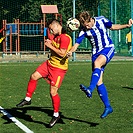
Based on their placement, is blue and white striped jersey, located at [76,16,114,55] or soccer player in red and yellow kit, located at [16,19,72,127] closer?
soccer player in red and yellow kit, located at [16,19,72,127]

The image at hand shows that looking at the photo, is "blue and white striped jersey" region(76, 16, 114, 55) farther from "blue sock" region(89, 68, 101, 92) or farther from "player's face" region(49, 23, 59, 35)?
"blue sock" region(89, 68, 101, 92)

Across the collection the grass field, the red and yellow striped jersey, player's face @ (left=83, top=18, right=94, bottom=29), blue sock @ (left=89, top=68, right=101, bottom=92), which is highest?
player's face @ (left=83, top=18, right=94, bottom=29)

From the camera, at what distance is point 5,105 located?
1264 centimetres

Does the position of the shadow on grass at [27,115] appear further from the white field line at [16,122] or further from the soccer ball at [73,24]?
the soccer ball at [73,24]

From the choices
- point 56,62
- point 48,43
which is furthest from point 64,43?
point 56,62

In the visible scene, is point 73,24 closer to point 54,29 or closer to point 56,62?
point 54,29

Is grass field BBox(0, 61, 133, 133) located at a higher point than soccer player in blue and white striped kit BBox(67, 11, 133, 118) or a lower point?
lower

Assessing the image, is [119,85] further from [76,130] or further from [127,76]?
[76,130]

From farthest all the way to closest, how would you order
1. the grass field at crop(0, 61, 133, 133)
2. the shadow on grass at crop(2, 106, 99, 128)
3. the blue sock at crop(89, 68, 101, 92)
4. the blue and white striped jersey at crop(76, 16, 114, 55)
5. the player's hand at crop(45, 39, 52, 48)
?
1. the shadow on grass at crop(2, 106, 99, 128)
2. the blue and white striped jersey at crop(76, 16, 114, 55)
3. the player's hand at crop(45, 39, 52, 48)
4. the grass field at crop(0, 61, 133, 133)
5. the blue sock at crop(89, 68, 101, 92)

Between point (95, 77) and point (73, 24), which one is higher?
point (73, 24)

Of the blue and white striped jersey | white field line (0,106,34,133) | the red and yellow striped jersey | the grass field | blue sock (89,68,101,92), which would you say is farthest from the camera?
the blue and white striped jersey

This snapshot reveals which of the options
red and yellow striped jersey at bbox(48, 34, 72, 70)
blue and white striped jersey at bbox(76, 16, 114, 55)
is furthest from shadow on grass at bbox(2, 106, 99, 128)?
blue and white striped jersey at bbox(76, 16, 114, 55)

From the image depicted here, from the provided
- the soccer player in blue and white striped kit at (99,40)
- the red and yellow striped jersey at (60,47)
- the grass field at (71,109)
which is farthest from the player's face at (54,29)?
the grass field at (71,109)

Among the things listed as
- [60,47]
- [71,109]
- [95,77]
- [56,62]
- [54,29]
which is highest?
[54,29]
